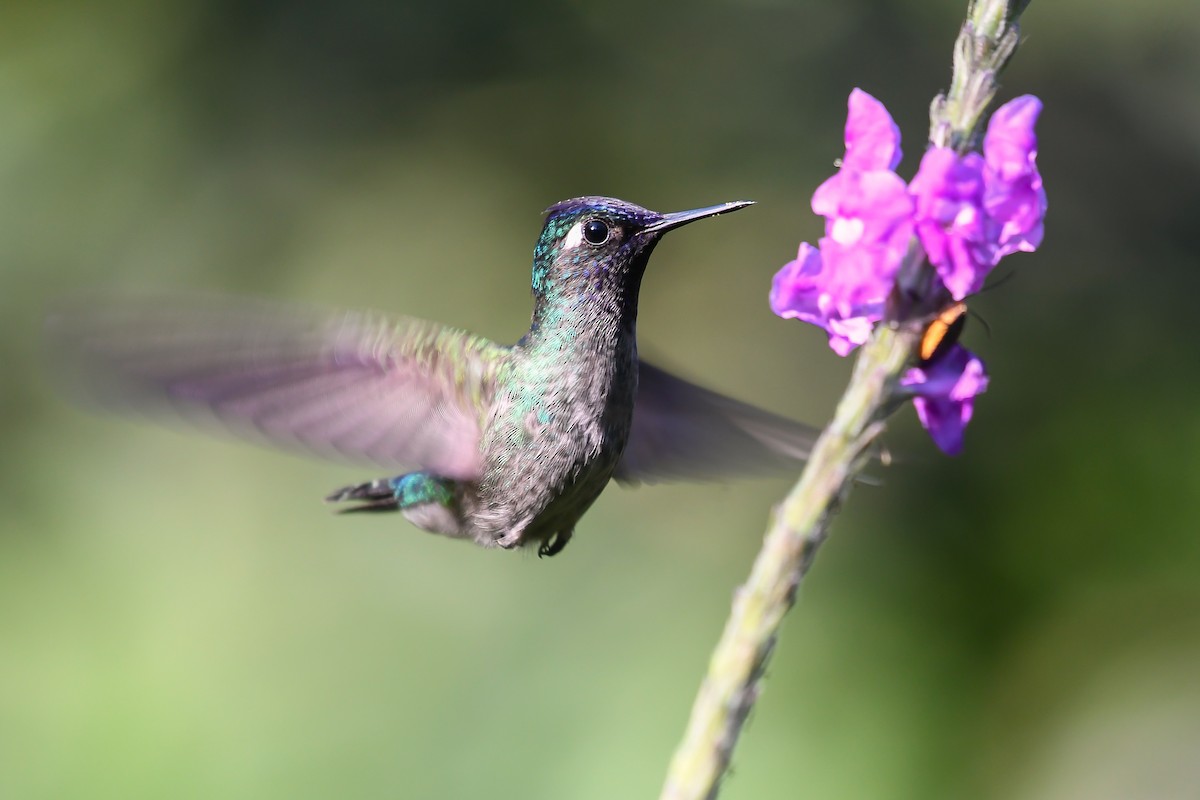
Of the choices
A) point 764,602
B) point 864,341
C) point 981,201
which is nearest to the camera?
point 764,602

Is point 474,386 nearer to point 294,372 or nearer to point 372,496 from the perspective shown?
point 294,372

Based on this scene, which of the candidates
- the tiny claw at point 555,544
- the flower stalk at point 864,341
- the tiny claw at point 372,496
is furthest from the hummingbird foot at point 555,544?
the flower stalk at point 864,341

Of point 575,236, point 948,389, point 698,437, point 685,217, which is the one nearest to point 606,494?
point 698,437

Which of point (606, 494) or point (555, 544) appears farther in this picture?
point (606, 494)

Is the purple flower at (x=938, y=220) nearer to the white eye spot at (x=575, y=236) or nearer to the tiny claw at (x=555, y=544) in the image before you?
the white eye spot at (x=575, y=236)

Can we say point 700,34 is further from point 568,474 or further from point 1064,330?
point 568,474

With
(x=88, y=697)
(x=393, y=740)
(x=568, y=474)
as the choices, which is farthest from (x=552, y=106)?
(x=568, y=474)
